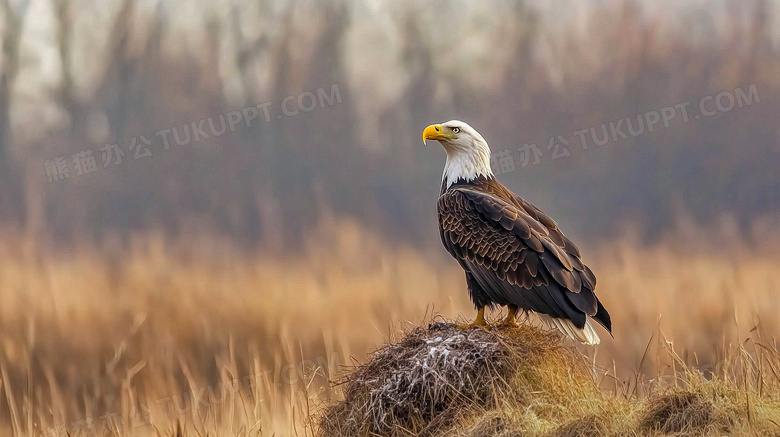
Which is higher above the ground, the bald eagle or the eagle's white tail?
the bald eagle

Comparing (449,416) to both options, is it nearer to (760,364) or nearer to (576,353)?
(576,353)

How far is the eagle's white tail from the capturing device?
7543 millimetres

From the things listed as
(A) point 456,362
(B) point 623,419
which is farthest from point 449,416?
(B) point 623,419

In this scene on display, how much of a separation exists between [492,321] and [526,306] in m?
0.31

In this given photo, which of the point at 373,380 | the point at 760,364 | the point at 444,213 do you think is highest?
the point at 444,213

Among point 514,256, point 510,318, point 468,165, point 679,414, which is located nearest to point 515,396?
point 679,414

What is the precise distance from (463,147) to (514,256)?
54.4 inches

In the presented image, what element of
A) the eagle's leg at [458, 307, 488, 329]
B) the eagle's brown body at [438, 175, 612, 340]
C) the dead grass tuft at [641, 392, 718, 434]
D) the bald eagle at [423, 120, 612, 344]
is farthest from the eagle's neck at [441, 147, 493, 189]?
the dead grass tuft at [641, 392, 718, 434]

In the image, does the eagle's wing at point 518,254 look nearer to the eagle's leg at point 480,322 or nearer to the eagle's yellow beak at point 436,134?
the eagle's leg at point 480,322

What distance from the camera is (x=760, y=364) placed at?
268 inches

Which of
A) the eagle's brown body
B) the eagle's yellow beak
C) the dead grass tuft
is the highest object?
the eagle's yellow beak

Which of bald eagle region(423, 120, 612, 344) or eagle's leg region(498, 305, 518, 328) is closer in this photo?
eagle's leg region(498, 305, 518, 328)

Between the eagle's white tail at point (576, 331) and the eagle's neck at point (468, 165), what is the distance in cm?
176

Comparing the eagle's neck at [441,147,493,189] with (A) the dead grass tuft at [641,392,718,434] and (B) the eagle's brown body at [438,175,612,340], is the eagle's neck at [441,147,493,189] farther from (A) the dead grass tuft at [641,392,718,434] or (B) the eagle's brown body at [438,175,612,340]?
(A) the dead grass tuft at [641,392,718,434]
